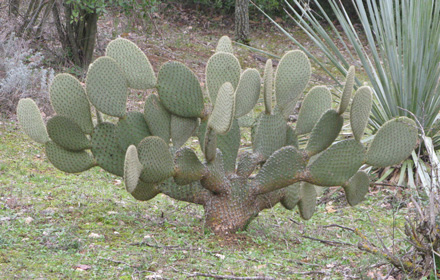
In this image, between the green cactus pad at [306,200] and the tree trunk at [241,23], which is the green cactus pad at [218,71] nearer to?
the green cactus pad at [306,200]

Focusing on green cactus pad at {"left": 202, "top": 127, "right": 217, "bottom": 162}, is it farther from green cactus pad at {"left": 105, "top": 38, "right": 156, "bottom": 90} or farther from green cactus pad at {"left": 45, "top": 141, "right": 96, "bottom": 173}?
green cactus pad at {"left": 45, "top": 141, "right": 96, "bottom": 173}

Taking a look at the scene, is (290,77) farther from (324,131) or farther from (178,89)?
(178,89)

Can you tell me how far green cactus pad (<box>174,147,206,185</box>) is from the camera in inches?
146

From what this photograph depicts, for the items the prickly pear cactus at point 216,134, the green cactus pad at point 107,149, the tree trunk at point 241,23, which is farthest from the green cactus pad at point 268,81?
the tree trunk at point 241,23

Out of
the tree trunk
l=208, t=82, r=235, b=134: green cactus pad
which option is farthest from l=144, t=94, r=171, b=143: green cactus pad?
the tree trunk

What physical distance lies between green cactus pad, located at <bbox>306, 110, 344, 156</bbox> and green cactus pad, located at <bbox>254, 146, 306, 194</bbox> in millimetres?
118

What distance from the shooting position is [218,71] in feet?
12.6

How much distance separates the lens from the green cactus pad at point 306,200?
14.2 ft

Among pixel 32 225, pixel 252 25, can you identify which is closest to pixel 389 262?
pixel 32 225

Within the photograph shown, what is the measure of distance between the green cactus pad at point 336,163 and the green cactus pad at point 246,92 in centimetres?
59

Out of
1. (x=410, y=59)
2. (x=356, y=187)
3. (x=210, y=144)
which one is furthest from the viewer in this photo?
(x=410, y=59)

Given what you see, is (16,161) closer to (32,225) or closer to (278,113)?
(32,225)

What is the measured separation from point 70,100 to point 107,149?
40 centimetres

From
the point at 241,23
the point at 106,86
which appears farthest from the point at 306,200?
the point at 241,23
